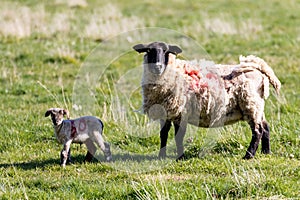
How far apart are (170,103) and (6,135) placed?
115 inches

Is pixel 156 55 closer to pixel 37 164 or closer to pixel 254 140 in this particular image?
pixel 254 140

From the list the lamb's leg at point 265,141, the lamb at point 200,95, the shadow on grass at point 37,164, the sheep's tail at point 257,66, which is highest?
the sheep's tail at point 257,66

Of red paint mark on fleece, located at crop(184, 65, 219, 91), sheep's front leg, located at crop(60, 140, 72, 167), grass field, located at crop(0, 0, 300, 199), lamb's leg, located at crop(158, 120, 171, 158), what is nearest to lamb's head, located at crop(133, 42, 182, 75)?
red paint mark on fleece, located at crop(184, 65, 219, 91)

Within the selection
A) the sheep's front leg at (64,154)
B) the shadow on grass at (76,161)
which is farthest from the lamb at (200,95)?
the sheep's front leg at (64,154)

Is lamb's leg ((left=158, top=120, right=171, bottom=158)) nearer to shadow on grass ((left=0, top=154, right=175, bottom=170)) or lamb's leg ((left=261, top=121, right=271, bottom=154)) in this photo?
shadow on grass ((left=0, top=154, right=175, bottom=170))

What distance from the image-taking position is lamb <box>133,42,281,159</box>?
7.87 meters

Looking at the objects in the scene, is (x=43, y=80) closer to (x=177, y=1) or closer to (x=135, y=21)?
(x=135, y=21)

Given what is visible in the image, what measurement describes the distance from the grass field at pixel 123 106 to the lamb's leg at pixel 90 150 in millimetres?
116

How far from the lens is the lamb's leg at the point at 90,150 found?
26.5 feet

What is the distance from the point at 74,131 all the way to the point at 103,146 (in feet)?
1.49

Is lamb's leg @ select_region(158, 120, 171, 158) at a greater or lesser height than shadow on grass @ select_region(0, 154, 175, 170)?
greater

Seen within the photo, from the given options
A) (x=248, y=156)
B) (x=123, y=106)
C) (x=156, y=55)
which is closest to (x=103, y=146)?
(x=156, y=55)

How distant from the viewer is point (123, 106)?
10.8 m

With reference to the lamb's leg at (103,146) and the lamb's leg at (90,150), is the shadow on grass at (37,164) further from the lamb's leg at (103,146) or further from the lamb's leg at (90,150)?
the lamb's leg at (103,146)
